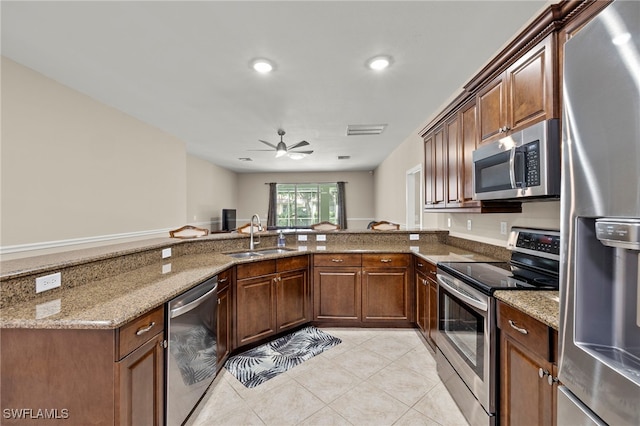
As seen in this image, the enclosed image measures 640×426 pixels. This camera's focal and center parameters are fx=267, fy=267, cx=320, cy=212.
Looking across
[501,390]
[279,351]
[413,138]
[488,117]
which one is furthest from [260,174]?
[501,390]

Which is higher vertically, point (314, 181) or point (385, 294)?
point (314, 181)

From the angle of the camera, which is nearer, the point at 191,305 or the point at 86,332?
the point at 86,332

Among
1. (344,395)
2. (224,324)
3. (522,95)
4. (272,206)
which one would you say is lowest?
(344,395)

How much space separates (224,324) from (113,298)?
989 millimetres

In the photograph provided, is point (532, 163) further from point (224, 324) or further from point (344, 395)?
point (224, 324)

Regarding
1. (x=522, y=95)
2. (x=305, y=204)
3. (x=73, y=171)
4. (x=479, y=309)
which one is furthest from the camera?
(x=305, y=204)

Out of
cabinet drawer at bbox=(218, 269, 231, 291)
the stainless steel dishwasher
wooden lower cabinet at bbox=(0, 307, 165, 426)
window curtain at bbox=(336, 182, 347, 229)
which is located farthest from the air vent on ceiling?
window curtain at bbox=(336, 182, 347, 229)

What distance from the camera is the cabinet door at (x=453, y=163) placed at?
2.42 meters

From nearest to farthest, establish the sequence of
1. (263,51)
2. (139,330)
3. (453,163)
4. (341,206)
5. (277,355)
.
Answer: (139,330) < (263,51) < (277,355) < (453,163) < (341,206)

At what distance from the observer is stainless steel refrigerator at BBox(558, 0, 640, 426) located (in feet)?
2.28

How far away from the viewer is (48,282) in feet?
4.83

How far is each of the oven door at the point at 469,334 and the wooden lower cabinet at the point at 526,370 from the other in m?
0.05

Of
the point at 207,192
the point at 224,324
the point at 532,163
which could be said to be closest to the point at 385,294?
the point at 224,324

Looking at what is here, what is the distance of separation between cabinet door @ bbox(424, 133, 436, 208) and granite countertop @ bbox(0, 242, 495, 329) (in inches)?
35.6
